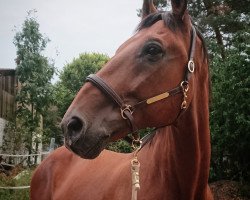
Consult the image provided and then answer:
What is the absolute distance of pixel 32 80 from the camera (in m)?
15.5

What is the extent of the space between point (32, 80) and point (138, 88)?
546 inches

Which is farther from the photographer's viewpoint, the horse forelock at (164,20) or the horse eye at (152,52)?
the horse forelock at (164,20)

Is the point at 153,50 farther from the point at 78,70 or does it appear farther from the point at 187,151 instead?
the point at 78,70

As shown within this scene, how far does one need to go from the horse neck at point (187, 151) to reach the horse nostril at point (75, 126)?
2.56ft

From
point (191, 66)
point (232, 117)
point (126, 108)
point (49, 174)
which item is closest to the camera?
point (126, 108)

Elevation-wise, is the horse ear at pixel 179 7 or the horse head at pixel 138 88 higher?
the horse ear at pixel 179 7

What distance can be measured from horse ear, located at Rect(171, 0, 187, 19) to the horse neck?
0.57m

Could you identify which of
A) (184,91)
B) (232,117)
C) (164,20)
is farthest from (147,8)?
(232,117)

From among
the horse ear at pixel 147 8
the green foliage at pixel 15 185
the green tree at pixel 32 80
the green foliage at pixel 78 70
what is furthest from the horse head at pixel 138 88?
the green foliage at pixel 78 70

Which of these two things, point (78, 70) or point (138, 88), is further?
point (78, 70)

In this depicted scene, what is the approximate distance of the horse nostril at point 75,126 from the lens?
2.05 meters

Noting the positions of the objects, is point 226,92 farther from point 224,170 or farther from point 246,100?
point 224,170

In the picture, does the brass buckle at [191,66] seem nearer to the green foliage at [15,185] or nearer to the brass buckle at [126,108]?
the brass buckle at [126,108]

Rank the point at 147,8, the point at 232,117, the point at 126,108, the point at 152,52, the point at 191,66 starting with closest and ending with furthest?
the point at 126,108
the point at 152,52
the point at 191,66
the point at 147,8
the point at 232,117
